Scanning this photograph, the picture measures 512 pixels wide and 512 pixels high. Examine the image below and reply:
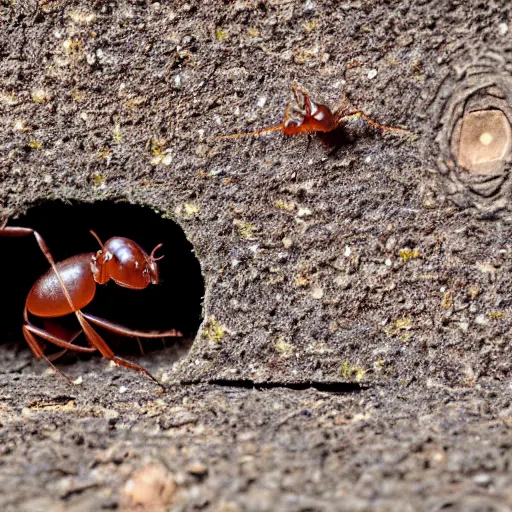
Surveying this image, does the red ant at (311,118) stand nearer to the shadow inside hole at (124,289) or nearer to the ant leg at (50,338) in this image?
the shadow inside hole at (124,289)

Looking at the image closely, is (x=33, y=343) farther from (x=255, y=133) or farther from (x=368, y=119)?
(x=368, y=119)

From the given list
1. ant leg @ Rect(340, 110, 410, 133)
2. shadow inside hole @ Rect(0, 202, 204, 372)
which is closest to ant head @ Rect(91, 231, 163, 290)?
shadow inside hole @ Rect(0, 202, 204, 372)

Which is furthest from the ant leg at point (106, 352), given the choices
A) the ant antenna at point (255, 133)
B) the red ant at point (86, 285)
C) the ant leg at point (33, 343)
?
the ant antenna at point (255, 133)

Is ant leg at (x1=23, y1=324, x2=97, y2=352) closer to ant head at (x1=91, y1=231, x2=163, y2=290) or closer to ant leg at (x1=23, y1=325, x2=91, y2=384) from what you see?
ant leg at (x1=23, y1=325, x2=91, y2=384)

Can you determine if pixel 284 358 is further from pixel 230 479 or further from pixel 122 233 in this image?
pixel 122 233

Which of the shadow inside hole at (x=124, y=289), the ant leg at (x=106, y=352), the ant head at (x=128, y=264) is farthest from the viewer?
the shadow inside hole at (x=124, y=289)
